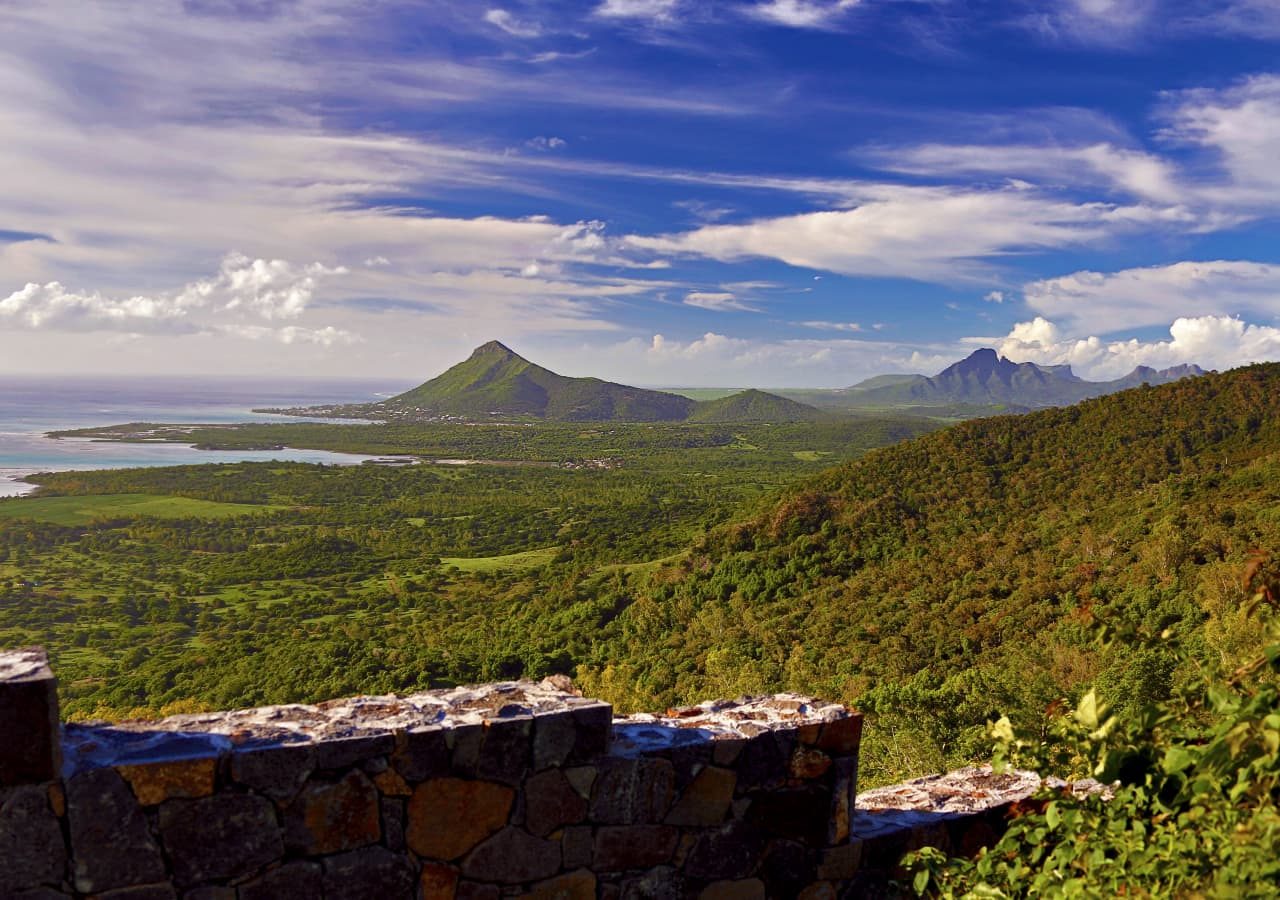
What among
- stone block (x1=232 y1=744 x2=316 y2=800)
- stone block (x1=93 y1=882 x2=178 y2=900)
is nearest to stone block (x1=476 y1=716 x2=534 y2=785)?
stone block (x1=232 y1=744 x2=316 y2=800)

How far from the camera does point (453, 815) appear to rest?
2619 millimetres

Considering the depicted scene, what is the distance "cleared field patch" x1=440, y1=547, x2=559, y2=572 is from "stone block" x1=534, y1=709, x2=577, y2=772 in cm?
5619

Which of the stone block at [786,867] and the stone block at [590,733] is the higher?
the stone block at [590,733]

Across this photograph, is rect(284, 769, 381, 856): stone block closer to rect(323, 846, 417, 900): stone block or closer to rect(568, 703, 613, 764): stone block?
rect(323, 846, 417, 900): stone block

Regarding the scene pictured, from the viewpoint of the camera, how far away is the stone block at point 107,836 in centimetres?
219

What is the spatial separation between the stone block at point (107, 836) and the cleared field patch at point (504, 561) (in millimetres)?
56509

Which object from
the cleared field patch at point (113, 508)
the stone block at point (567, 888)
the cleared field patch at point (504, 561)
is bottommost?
the cleared field patch at point (504, 561)

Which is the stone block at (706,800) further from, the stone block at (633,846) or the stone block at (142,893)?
the stone block at (142,893)

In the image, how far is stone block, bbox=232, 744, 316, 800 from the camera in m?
2.35

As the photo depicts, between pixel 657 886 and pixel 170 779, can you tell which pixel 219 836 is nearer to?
pixel 170 779

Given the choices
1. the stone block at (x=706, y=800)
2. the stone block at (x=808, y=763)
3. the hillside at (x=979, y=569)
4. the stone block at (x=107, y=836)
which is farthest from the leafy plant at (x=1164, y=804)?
the hillside at (x=979, y=569)

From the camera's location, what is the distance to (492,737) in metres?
2.63

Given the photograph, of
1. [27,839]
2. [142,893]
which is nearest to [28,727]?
[27,839]

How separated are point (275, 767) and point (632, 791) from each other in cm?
125
